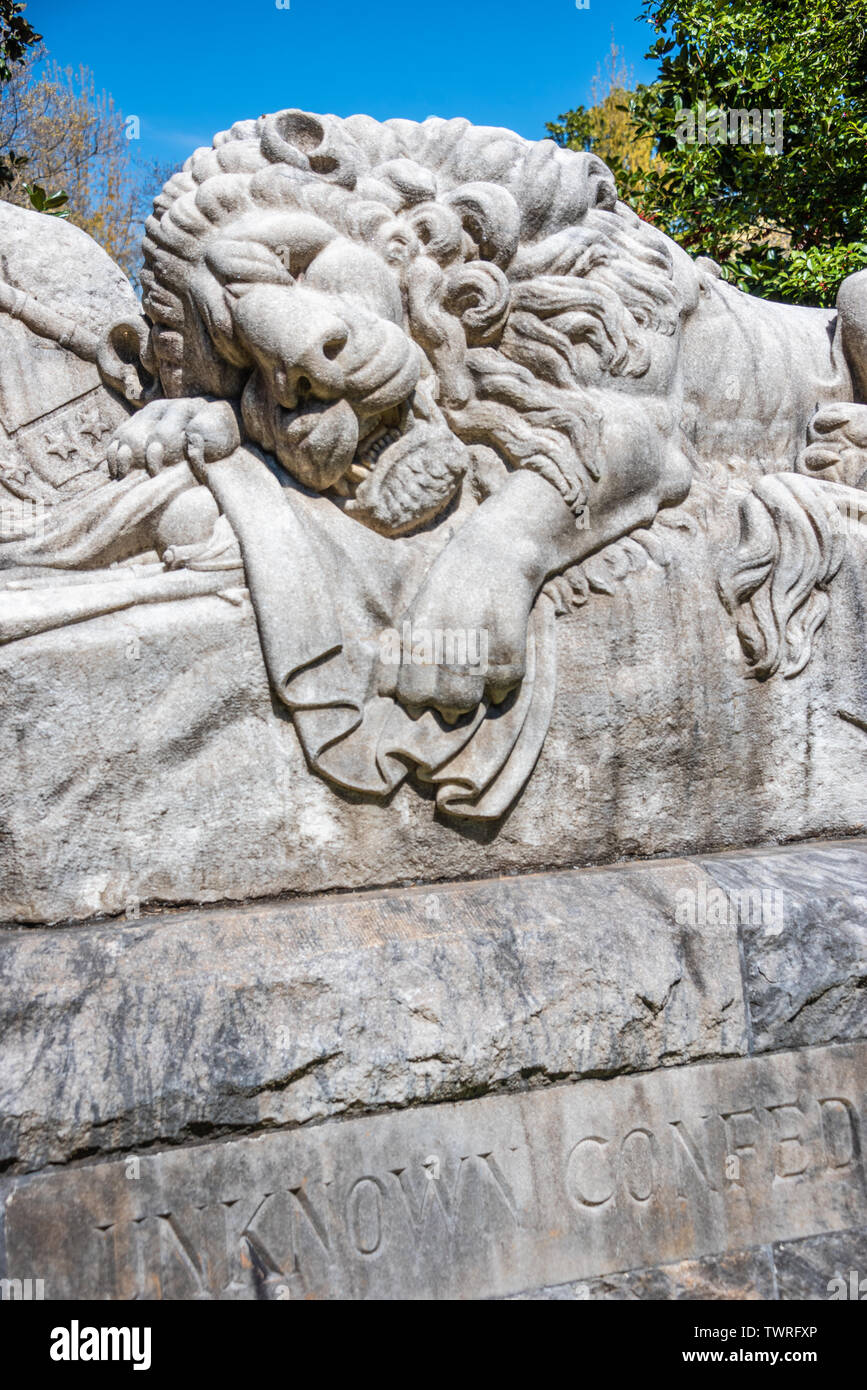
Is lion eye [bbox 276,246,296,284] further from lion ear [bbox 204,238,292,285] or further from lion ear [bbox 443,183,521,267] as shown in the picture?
lion ear [bbox 443,183,521,267]

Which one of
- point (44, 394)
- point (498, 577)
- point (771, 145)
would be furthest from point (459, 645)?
point (771, 145)

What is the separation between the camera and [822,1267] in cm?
237

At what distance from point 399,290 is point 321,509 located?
1.87 feet

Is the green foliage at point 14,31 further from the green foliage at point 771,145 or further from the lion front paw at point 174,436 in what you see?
the lion front paw at point 174,436

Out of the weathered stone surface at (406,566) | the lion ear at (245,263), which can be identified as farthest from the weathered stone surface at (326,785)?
the lion ear at (245,263)

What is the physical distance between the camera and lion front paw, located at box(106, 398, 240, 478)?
256 cm

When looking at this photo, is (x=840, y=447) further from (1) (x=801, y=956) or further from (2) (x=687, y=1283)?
(2) (x=687, y=1283)

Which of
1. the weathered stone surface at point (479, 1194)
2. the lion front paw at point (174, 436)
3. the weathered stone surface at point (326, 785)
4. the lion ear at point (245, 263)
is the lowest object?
the weathered stone surface at point (479, 1194)

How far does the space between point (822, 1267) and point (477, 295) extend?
7.75ft

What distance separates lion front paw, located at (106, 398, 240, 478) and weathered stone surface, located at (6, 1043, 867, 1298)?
152 cm

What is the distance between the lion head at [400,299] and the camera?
245 centimetres

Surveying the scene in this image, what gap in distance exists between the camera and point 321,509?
2.59 meters

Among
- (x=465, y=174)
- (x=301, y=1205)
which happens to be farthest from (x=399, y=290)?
(x=301, y=1205)

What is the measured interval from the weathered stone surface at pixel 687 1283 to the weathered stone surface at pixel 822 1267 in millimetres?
35
